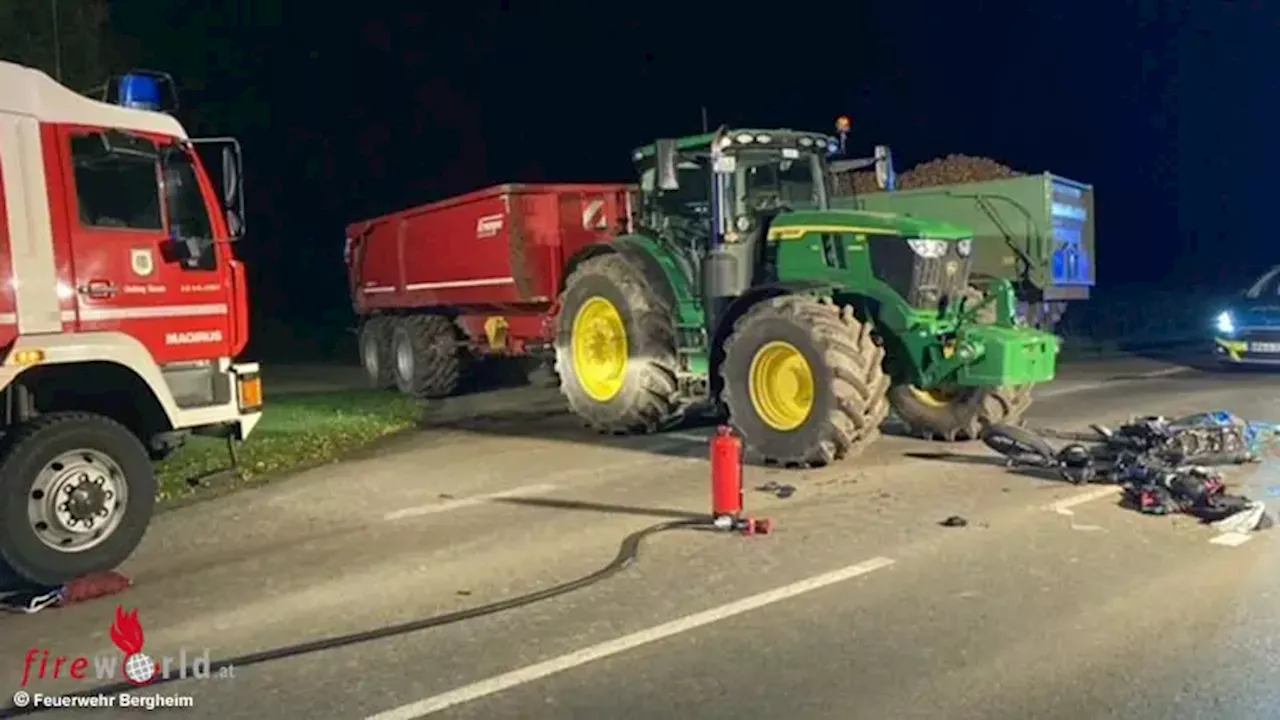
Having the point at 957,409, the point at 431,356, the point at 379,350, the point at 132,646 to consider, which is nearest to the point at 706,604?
the point at 132,646

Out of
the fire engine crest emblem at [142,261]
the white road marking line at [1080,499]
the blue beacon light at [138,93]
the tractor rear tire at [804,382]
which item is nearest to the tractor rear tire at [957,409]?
the tractor rear tire at [804,382]

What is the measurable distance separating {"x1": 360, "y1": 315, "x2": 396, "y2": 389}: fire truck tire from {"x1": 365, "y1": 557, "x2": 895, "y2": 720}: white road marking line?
41.5 feet

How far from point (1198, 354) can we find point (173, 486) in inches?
771

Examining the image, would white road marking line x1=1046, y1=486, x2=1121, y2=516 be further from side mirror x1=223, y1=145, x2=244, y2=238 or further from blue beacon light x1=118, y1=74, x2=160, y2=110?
blue beacon light x1=118, y1=74, x2=160, y2=110

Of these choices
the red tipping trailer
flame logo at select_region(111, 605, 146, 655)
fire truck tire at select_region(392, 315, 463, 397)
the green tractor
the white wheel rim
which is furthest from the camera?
fire truck tire at select_region(392, 315, 463, 397)

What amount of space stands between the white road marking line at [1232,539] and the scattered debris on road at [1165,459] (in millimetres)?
143

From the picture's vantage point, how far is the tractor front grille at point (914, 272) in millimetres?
11164

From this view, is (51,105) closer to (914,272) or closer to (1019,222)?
(914,272)

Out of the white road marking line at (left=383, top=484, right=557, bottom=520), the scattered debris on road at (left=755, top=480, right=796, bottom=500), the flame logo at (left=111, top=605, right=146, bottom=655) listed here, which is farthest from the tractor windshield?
the flame logo at (left=111, top=605, right=146, bottom=655)

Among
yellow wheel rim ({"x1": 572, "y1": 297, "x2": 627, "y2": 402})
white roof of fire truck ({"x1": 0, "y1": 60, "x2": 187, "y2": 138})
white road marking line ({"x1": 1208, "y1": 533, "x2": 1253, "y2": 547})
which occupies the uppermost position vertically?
white roof of fire truck ({"x1": 0, "y1": 60, "x2": 187, "y2": 138})

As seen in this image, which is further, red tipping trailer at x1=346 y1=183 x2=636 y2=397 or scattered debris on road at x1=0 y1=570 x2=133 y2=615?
red tipping trailer at x1=346 y1=183 x2=636 y2=397

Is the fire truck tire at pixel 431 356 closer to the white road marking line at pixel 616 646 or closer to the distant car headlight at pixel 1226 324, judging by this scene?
the white road marking line at pixel 616 646

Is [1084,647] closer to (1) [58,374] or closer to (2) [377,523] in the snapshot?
(2) [377,523]

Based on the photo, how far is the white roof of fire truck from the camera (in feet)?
25.6
